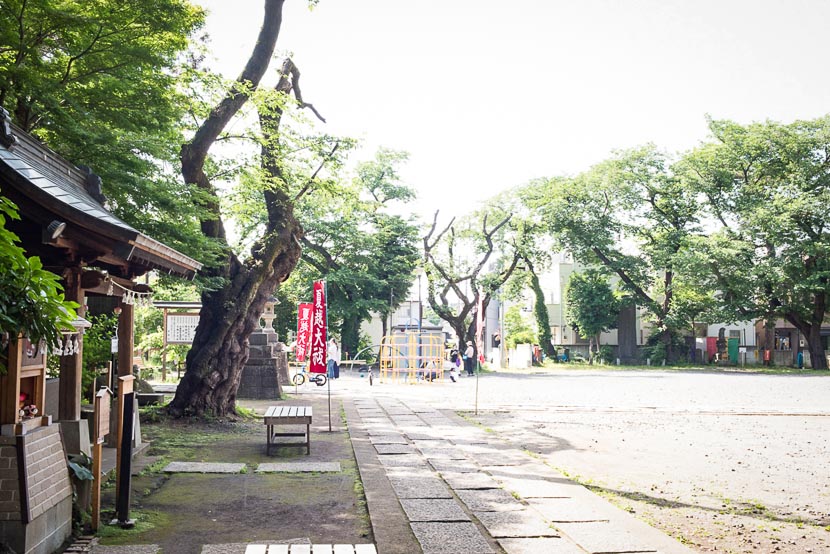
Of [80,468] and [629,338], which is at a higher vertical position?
[629,338]

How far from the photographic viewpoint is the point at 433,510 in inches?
255

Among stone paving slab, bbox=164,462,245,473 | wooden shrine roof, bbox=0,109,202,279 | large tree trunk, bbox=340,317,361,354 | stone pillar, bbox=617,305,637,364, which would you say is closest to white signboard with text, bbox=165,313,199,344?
stone paving slab, bbox=164,462,245,473

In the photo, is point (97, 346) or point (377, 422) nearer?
point (97, 346)

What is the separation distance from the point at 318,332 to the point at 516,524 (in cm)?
864

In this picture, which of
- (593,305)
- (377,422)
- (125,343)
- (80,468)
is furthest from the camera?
(593,305)

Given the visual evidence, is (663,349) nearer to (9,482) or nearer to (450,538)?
(450,538)

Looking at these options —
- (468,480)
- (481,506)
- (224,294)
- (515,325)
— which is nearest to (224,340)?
(224,294)

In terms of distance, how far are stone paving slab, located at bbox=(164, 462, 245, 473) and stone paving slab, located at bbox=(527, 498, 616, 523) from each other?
145 inches

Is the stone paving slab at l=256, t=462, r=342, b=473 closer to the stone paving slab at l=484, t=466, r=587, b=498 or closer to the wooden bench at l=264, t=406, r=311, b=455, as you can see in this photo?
the wooden bench at l=264, t=406, r=311, b=455

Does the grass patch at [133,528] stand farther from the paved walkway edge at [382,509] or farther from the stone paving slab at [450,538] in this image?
the stone paving slab at [450,538]

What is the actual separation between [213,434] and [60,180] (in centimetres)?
605

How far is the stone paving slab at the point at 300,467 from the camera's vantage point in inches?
339

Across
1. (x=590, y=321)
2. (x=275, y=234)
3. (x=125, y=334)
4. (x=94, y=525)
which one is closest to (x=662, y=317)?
(x=590, y=321)

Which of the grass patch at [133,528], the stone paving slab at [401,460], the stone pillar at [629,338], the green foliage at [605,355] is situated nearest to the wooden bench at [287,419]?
the stone paving slab at [401,460]
